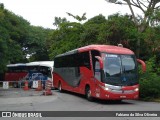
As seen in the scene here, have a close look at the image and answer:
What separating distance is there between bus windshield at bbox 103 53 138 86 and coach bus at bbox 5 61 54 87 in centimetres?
1933

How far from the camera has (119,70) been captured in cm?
2119

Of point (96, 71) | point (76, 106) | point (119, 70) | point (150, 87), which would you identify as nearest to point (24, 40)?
point (150, 87)

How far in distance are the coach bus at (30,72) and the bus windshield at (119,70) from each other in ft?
63.4

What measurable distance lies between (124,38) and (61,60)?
6152 millimetres

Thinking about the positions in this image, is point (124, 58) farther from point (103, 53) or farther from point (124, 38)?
point (124, 38)

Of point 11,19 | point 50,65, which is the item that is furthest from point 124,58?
point 11,19

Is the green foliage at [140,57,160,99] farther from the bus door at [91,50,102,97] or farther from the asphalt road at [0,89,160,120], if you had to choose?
the bus door at [91,50,102,97]

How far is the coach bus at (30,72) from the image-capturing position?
41375 millimetres

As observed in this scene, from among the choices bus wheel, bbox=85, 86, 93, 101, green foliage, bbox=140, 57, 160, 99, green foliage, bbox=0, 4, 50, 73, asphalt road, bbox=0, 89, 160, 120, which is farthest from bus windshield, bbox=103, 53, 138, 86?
green foliage, bbox=0, 4, 50, 73

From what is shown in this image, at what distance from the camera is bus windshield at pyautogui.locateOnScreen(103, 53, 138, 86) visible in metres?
20.9

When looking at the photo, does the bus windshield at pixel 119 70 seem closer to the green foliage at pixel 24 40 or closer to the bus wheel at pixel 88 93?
the bus wheel at pixel 88 93

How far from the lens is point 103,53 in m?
21.5

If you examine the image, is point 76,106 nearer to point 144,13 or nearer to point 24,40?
point 144,13

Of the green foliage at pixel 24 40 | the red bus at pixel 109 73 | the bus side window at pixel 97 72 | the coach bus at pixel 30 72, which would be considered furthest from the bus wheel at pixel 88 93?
the green foliage at pixel 24 40
